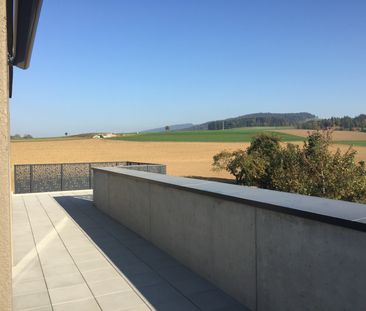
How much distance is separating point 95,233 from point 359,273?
600cm

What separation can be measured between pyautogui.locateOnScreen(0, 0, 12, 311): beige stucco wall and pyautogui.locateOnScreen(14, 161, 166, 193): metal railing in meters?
12.9

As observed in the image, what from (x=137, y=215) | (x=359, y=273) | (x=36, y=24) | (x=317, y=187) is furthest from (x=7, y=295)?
(x=317, y=187)

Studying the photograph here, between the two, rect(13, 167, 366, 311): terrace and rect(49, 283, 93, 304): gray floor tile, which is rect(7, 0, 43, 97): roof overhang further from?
rect(49, 283, 93, 304): gray floor tile

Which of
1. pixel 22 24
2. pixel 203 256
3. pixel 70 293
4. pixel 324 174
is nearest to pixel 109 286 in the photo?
pixel 70 293

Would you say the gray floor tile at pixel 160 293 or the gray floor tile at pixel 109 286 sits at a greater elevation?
the gray floor tile at pixel 160 293

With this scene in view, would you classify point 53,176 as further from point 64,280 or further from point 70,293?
point 70,293

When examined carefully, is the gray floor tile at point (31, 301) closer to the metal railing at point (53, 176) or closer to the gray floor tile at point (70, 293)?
the gray floor tile at point (70, 293)

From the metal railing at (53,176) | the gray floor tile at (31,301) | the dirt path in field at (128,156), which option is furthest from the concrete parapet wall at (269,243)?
the dirt path in field at (128,156)

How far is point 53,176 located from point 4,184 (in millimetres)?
15065

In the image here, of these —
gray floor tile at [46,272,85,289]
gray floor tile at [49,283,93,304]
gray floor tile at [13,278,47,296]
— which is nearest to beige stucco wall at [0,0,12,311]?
gray floor tile at [49,283,93,304]

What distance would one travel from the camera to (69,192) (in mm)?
15211

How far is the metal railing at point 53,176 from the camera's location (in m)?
15.4

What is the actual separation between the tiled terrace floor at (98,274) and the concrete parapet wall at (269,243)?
0.30 metres

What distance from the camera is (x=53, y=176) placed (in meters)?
16.0
